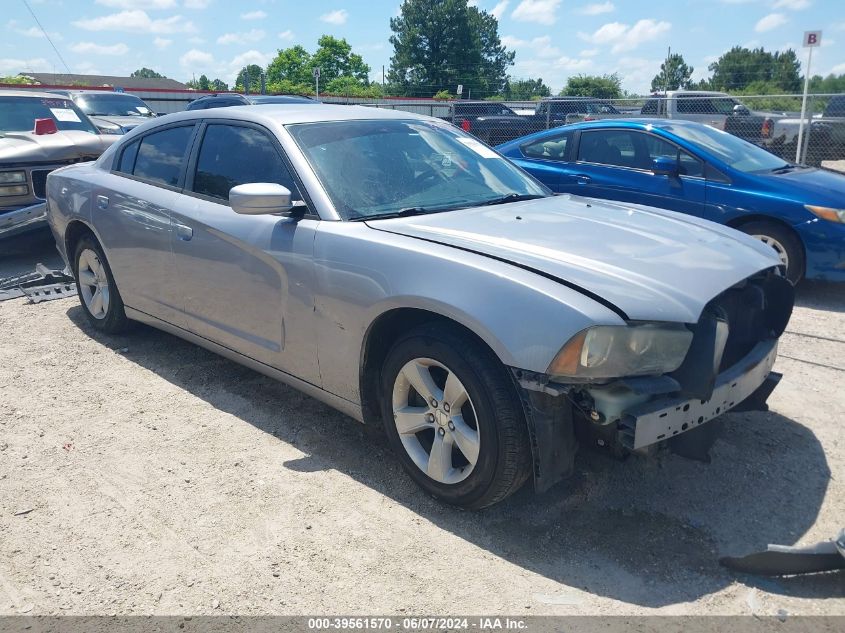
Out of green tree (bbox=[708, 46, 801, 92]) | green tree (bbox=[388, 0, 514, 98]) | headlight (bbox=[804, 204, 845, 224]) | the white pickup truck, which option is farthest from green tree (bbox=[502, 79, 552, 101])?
headlight (bbox=[804, 204, 845, 224])

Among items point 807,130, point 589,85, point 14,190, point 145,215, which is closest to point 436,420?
point 145,215

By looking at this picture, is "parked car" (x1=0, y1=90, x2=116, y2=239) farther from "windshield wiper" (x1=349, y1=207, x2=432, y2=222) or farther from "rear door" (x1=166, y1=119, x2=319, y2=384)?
"windshield wiper" (x1=349, y1=207, x2=432, y2=222)

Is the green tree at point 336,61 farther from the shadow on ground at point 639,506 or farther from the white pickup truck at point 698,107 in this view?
the shadow on ground at point 639,506

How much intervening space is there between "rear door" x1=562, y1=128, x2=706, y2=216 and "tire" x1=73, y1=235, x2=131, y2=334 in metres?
4.54

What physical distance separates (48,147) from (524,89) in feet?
208

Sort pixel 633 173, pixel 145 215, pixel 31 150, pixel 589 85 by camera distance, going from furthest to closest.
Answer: pixel 589 85 → pixel 31 150 → pixel 633 173 → pixel 145 215

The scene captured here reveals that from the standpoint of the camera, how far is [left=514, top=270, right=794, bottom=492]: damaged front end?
2539 mm

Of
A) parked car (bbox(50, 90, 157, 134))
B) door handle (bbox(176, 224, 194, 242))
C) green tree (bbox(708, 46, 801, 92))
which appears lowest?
door handle (bbox(176, 224, 194, 242))

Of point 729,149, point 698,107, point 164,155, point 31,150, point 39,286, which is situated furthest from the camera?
point 698,107

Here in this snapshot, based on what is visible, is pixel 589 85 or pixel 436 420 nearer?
pixel 436 420

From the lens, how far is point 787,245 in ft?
20.4

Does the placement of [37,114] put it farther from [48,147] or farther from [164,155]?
[164,155]

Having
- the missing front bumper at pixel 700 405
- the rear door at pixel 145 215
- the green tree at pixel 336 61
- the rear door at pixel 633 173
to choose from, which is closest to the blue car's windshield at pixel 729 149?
the rear door at pixel 633 173

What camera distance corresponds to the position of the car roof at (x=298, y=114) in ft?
12.7
